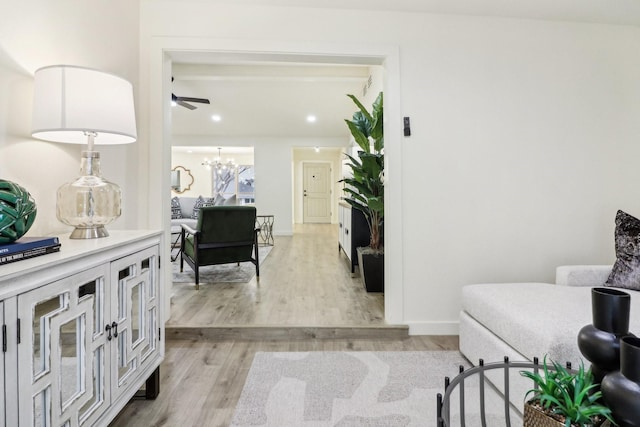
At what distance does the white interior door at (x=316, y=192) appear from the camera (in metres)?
10.7

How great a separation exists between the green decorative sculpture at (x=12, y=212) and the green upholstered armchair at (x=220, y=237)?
7.11 feet

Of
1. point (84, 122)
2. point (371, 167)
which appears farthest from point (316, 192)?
point (84, 122)

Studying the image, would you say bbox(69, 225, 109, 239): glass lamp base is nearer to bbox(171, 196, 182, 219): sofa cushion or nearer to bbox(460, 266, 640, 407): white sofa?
bbox(460, 266, 640, 407): white sofa

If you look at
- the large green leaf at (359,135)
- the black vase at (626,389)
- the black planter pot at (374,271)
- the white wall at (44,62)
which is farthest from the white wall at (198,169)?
the black vase at (626,389)

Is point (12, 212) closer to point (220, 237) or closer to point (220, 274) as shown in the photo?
point (220, 237)

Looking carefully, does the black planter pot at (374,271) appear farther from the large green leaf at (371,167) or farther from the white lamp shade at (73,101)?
the white lamp shade at (73,101)

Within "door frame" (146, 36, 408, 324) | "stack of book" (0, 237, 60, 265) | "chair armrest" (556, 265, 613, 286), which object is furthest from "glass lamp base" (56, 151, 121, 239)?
"chair armrest" (556, 265, 613, 286)

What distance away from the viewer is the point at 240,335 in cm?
219

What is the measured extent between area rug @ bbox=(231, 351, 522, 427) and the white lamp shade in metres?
1.39

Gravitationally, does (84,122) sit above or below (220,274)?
above

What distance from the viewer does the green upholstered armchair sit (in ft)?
10.6

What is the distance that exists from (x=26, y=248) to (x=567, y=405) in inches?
59.5

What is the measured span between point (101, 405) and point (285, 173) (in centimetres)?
675

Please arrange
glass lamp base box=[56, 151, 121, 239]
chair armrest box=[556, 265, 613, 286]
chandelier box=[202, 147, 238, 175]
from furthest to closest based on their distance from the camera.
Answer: chandelier box=[202, 147, 238, 175]
chair armrest box=[556, 265, 613, 286]
glass lamp base box=[56, 151, 121, 239]
